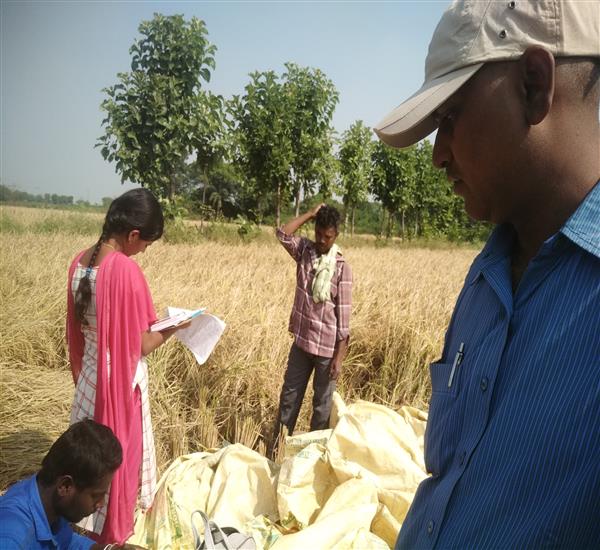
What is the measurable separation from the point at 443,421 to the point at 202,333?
6.40 ft

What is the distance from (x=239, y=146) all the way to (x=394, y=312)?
10.7 meters

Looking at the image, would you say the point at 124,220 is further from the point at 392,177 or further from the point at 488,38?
the point at 392,177

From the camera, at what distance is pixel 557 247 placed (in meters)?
0.77

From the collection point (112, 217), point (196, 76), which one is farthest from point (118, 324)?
point (196, 76)

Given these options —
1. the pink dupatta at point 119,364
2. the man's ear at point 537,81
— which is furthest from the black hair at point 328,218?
the man's ear at point 537,81

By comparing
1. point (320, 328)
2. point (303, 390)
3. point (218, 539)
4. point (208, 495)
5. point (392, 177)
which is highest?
point (392, 177)

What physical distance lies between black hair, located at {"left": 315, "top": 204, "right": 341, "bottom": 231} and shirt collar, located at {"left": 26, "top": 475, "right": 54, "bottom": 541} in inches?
93.5

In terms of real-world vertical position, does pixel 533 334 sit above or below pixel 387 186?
below

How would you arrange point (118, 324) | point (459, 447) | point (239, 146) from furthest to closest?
point (239, 146) < point (118, 324) < point (459, 447)

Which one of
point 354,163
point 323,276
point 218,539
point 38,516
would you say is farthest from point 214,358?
point 354,163

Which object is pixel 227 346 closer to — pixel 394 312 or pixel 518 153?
pixel 394 312

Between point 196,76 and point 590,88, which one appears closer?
point 590,88

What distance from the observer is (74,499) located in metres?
1.85

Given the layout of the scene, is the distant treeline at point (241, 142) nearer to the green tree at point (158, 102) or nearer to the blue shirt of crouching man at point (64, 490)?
the green tree at point (158, 102)
